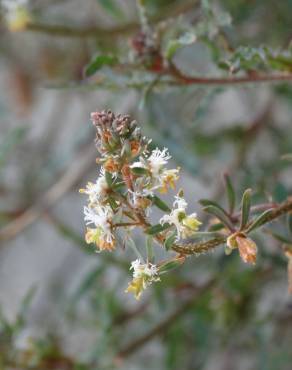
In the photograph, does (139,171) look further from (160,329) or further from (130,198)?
(160,329)

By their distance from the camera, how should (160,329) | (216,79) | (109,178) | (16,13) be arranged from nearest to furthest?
(109,178), (216,79), (16,13), (160,329)

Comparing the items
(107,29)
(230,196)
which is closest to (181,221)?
(230,196)

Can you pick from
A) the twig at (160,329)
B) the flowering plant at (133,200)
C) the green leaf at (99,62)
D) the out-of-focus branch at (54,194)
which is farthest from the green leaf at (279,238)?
the out-of-focus branch at (54,194)

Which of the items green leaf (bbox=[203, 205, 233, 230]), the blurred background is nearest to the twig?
the blurred background

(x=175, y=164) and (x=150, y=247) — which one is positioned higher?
(x=150, y=247)

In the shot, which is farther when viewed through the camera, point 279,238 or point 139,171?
point 279,238

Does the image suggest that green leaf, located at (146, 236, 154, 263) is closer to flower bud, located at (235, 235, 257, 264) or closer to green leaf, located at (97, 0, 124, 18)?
flower bud, located at (235, 235, 257, 264)

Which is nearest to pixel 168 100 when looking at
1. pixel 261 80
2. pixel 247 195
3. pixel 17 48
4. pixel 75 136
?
pixel 75 136
